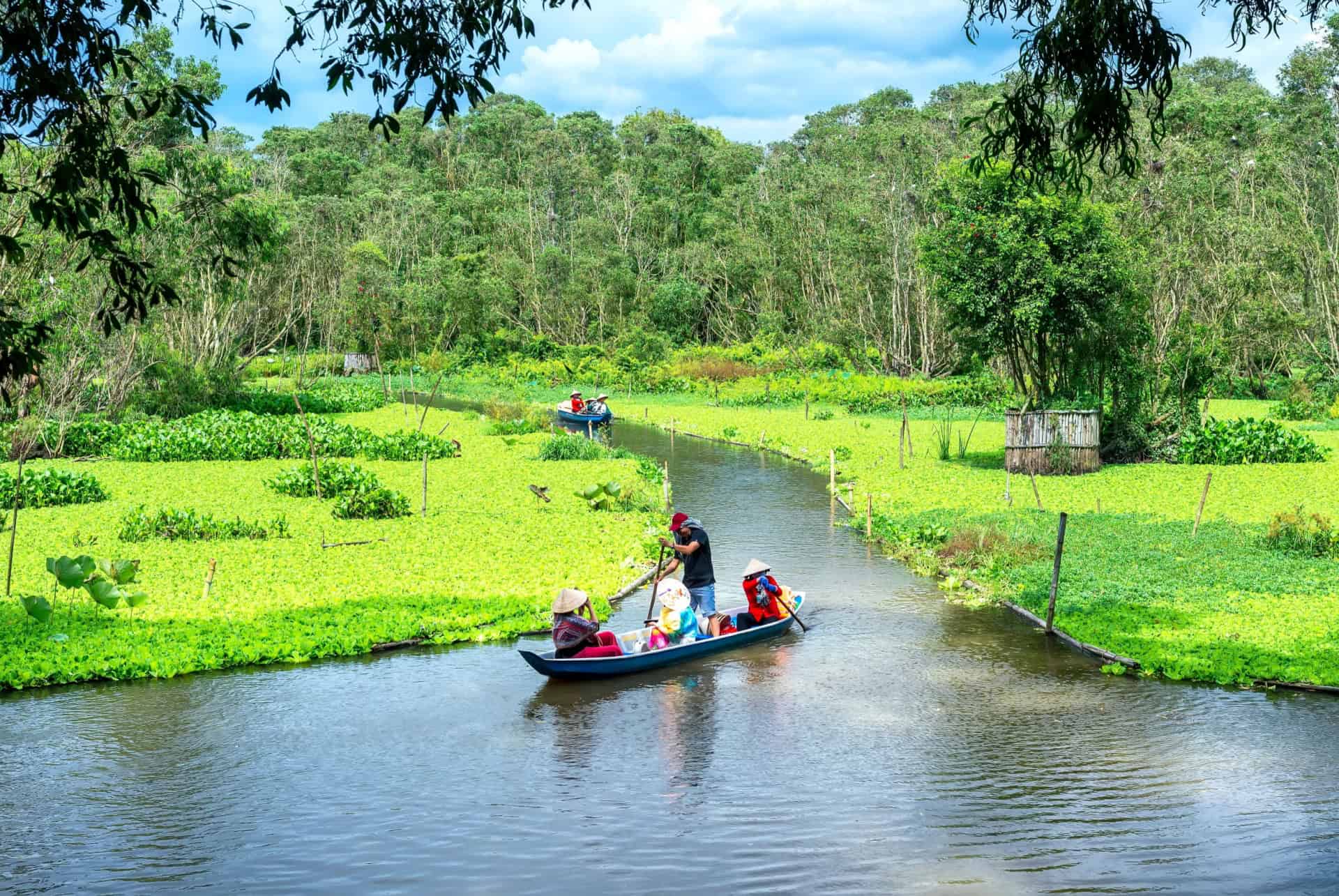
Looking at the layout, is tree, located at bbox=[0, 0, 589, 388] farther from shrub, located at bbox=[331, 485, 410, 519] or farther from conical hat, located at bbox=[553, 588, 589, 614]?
shrub, located at bbox=[331, 485, 410, 519]

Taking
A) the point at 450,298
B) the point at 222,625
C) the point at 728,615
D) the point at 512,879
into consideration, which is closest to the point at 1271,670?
the point at 728,615

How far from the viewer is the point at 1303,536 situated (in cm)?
1895

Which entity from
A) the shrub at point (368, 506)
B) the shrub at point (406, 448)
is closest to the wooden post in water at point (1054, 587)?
the shrub at point (368, 506)

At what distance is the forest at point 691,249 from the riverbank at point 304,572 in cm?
374

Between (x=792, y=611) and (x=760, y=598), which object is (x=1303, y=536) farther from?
(x=760, y=598)

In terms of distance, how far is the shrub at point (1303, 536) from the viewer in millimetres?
18844

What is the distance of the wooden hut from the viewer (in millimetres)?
28719

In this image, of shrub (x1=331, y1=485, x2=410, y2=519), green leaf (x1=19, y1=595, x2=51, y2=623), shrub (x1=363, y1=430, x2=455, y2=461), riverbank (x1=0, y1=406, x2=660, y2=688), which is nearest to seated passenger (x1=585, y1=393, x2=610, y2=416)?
shrub (x1=363, y1=430, x2=455, y2=461)

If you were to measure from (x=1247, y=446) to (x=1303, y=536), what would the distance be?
1130cm

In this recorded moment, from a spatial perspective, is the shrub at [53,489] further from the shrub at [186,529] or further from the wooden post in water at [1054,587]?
the wooden post in water at [1054,587]

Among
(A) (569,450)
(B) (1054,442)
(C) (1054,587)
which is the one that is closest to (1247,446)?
(B) (1054,442)

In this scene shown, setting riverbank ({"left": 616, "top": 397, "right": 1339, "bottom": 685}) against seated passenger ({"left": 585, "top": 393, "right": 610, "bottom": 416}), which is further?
seated passenger ({"left": 585, "top": 393, "right": 610, "bottom": 416})

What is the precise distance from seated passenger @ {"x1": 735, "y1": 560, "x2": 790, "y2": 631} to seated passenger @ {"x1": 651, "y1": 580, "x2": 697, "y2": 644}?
4.20 ft

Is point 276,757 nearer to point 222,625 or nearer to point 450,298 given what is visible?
point 222,625
